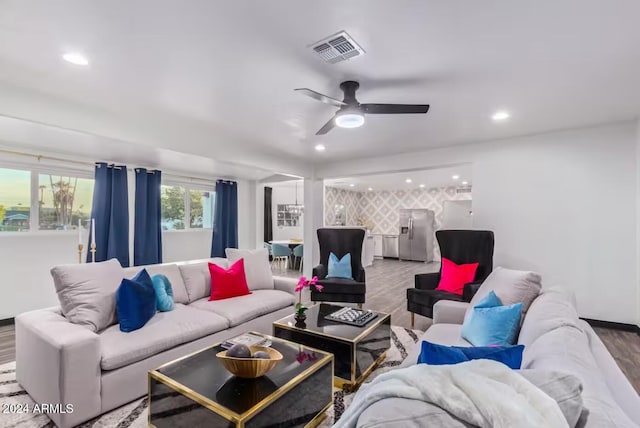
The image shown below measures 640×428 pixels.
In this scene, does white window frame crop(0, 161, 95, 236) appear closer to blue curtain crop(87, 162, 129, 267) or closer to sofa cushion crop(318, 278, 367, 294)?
blue curtain crop(87, 162, 129, 267)

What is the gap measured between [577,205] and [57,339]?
205 inches

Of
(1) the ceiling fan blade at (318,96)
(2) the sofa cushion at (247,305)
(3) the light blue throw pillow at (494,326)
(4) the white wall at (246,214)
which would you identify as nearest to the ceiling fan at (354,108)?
(1) the ceiling fan blade at (318,96)

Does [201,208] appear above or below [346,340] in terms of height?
above

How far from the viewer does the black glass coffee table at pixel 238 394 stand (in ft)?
5.05

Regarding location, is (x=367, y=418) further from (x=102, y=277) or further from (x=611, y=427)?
(x=102, y=277)

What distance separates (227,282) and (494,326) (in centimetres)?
249

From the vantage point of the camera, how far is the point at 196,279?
129 inches

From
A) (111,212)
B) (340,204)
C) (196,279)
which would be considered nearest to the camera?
(196,279)

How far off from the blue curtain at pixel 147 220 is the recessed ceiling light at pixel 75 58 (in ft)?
10.4

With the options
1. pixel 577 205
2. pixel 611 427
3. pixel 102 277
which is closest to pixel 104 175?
pixel 102 277

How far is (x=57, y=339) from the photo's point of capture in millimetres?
1878

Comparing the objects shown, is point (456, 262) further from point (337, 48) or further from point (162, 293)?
point (162, 293)

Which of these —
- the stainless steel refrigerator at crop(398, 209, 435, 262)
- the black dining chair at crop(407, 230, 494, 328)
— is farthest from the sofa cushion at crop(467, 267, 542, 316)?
the stainless steel refrigerator at crop(398, 209, 435, 262)

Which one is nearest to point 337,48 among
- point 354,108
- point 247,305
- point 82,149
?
point 354,108
